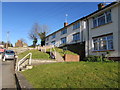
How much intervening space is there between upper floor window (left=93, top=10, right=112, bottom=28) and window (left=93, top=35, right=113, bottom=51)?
79.5 inches

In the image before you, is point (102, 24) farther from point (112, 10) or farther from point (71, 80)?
point (71, 80)

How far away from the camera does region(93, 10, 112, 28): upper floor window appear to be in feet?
46.1

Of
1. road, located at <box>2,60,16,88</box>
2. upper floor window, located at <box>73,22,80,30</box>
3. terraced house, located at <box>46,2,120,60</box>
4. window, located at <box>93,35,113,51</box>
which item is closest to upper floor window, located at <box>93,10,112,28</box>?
terraced house, located at <box>46,2,120,60</box>

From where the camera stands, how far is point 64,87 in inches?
166

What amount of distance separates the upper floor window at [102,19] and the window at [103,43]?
2.02 metres

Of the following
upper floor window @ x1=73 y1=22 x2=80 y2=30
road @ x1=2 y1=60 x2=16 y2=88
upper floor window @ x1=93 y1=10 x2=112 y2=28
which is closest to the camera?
road @ x1=2 y1=60 x2=16 y2=88

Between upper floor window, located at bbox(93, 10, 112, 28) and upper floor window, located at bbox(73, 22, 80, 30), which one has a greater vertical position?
upper floor window, located at bbox(73, 22, 80, 30)

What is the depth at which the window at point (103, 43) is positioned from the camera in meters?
A: 13.5

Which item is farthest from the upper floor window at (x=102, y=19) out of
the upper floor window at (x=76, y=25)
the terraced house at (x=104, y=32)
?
the upper floor window at (x=76, y=25)

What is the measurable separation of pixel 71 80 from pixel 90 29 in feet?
44.2

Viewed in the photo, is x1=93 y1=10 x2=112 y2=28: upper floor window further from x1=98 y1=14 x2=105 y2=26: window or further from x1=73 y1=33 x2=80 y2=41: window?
x1=73 y1=33 x2=80 y2=41: window

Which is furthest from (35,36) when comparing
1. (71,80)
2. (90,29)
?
(71,80)

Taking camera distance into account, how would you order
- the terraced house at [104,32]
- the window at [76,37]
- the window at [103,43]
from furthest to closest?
the window at [76,37]
the window at [103,43]
the terraced house at [104,32]

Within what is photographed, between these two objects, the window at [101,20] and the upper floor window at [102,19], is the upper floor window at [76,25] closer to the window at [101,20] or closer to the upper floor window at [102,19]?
the upper floor window at [102,19]
